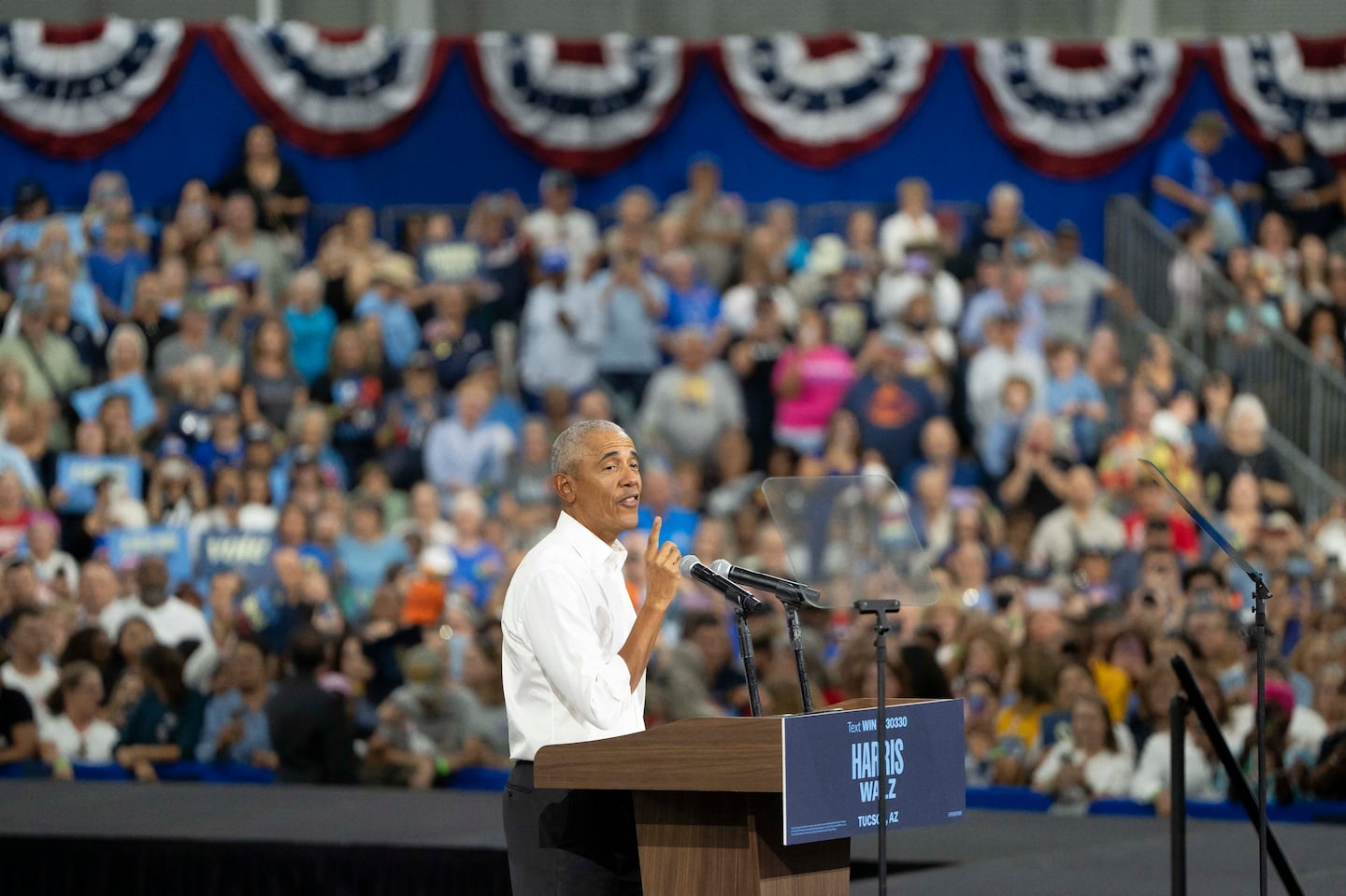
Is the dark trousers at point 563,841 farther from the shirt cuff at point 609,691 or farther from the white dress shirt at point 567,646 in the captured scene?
the shirt cuff at point 609,691

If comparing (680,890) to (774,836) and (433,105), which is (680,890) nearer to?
(774,836)

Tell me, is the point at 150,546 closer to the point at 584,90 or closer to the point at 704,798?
the point at 584,90

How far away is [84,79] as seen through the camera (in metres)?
13.5

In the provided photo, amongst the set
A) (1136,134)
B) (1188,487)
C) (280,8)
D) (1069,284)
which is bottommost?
(1188,487)

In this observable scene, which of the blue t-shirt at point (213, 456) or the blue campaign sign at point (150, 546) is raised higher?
the blue t-shirt at point (213, 456)

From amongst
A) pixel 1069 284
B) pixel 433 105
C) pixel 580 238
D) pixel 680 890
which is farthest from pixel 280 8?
pixel 680 890

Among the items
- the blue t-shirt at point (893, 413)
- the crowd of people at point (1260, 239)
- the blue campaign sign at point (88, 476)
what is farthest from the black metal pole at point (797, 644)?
the crowd of people at point (1260, 239)

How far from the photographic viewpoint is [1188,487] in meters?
10.6

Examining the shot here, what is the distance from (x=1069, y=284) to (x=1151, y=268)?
88 cm

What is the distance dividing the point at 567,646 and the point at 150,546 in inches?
285

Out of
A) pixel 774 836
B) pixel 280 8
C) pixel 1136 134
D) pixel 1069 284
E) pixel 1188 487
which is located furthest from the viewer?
pixel 280 8

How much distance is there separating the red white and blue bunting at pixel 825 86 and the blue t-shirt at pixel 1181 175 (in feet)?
5.64

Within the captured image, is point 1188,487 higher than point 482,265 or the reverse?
the reverse

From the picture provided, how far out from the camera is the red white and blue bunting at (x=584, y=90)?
1366 centimetres
